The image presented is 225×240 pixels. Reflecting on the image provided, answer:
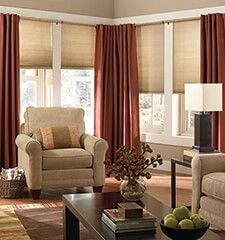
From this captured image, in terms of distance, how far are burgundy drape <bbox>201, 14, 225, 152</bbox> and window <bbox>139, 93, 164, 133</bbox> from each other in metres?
0.99

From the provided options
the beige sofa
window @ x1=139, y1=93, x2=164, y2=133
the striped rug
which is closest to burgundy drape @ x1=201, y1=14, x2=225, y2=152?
window @ x1=139, y1=93, x2=164, y2=133

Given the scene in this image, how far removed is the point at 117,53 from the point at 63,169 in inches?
102

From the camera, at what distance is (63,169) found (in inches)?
212

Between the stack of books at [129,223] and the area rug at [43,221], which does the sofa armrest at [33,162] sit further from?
the stack of books at [129,223]

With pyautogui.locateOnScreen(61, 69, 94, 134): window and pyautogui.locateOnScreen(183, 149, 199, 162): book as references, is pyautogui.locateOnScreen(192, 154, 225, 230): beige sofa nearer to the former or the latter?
pyautogui.locateOnScreen(183, 149, 199, 162): book

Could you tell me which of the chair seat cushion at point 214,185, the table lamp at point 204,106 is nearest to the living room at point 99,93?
the table lamp at point 204,106

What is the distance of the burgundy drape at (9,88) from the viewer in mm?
6395

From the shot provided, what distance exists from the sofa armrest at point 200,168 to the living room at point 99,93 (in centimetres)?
33

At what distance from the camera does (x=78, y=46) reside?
719 cm

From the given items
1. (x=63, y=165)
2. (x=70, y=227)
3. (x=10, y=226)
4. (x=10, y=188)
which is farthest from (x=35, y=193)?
(x=70, y=227)

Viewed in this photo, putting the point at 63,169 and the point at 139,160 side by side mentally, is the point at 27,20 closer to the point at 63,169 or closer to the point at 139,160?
the point at 63,169

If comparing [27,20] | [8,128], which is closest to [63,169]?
[8,128]

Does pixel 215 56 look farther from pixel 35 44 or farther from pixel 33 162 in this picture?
pixel 33 162

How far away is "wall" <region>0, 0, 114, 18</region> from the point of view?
21.9 ft
